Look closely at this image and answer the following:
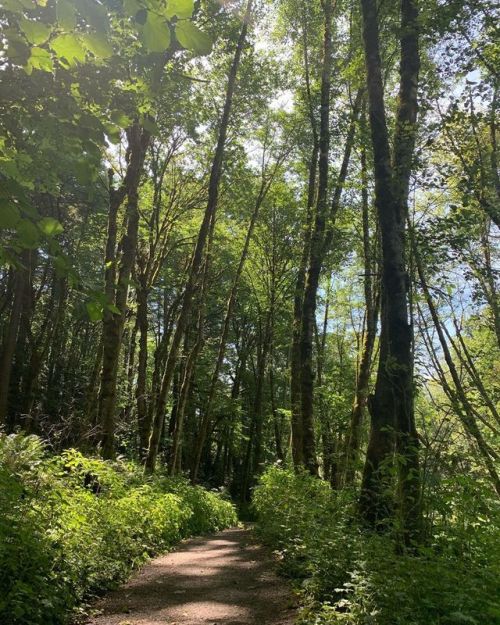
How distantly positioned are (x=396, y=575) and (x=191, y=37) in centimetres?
439

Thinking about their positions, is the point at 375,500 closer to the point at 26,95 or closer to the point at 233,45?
the point at 26,95

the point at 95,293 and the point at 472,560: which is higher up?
the point at 95,293

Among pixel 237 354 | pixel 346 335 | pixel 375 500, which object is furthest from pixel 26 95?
pixel 346 335

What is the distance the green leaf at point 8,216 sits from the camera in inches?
69.7

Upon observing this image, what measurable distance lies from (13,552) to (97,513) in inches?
98.6

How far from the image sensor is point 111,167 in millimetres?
15258

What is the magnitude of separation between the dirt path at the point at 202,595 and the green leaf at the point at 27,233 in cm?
470

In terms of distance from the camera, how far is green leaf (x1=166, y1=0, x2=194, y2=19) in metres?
1.48

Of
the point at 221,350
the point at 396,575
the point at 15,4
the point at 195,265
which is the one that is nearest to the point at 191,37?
the point at 15,4

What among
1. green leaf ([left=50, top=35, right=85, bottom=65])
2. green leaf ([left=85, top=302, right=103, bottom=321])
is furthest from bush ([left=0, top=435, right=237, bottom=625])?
green leaf ([left=50, top=35, right=85, bottom=65])

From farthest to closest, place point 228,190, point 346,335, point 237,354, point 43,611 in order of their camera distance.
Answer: point 346,335
point 237,354
point 228,190
point 43,611

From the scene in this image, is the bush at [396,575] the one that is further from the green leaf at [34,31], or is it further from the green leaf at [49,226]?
the green leaf at [34,31]

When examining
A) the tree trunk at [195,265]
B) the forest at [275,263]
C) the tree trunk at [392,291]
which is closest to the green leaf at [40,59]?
the forest at [275,263]

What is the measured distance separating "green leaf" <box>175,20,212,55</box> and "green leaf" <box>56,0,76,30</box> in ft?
1.16
